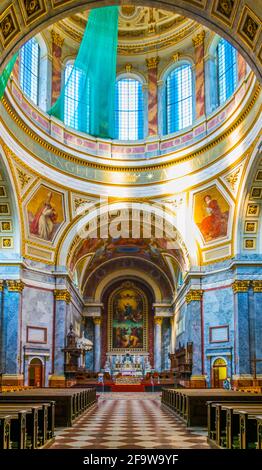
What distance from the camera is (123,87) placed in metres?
32.4

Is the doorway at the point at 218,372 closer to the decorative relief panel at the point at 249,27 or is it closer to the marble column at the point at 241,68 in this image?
the marble column at the point at 241,68

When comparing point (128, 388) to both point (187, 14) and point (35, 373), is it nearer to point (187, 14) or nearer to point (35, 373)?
point (35, 373)

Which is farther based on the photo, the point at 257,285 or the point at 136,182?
the point at 136,182

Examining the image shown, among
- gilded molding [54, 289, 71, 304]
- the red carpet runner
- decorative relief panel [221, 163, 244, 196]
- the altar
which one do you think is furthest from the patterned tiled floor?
the altar

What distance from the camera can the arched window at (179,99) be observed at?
99.7 feet

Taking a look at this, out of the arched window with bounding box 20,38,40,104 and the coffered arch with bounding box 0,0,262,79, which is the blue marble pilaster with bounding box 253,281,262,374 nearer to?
the arched window with bounding box 20,38,40,104

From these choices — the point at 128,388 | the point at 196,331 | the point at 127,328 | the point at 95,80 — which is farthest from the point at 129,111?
the point at 127,328

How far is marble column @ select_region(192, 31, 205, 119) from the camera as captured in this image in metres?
28.8

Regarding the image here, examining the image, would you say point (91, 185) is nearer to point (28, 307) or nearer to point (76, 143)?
point (76, 143)

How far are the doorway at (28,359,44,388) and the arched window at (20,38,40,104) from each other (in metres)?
12.8

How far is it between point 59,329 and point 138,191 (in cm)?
823

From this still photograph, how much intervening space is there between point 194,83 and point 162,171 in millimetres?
5049

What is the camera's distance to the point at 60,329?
28.5 m

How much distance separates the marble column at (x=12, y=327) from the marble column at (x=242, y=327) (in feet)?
31.9
